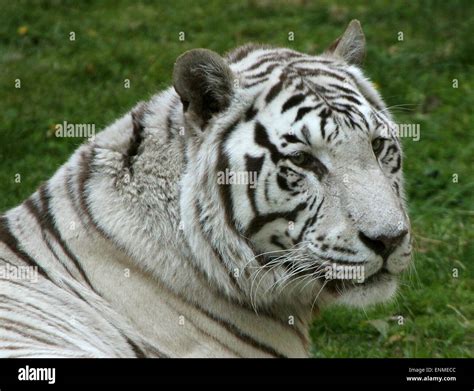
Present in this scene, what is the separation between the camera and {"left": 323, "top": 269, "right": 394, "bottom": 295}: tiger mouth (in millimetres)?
4078

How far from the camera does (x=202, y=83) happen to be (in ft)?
13.5

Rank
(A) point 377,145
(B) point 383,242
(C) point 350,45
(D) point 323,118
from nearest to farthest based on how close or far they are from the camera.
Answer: (B) point 383,242, (D) point 323,118, (A) point 377,145, (C) point 350,45

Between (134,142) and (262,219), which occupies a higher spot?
(134,142)

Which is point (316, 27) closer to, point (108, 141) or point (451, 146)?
point (451, 146)

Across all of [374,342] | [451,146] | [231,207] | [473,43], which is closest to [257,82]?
[231,207]

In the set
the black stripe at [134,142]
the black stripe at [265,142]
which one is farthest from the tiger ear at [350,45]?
the black stripe at [134,142]

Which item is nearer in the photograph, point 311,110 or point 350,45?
point 311,110

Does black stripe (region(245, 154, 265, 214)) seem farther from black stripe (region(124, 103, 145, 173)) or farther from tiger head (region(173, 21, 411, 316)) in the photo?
black stripe (region(124, 103, 145, 173))

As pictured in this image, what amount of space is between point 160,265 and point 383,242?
2.79ft

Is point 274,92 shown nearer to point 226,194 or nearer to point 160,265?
point 226,194

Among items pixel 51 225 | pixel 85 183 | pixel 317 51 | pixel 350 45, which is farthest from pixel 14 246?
pixel 317 51

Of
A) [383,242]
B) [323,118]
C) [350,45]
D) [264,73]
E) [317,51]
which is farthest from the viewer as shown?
[317,51]

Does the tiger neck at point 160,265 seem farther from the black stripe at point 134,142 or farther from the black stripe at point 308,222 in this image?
the black stripe at point 308,222
